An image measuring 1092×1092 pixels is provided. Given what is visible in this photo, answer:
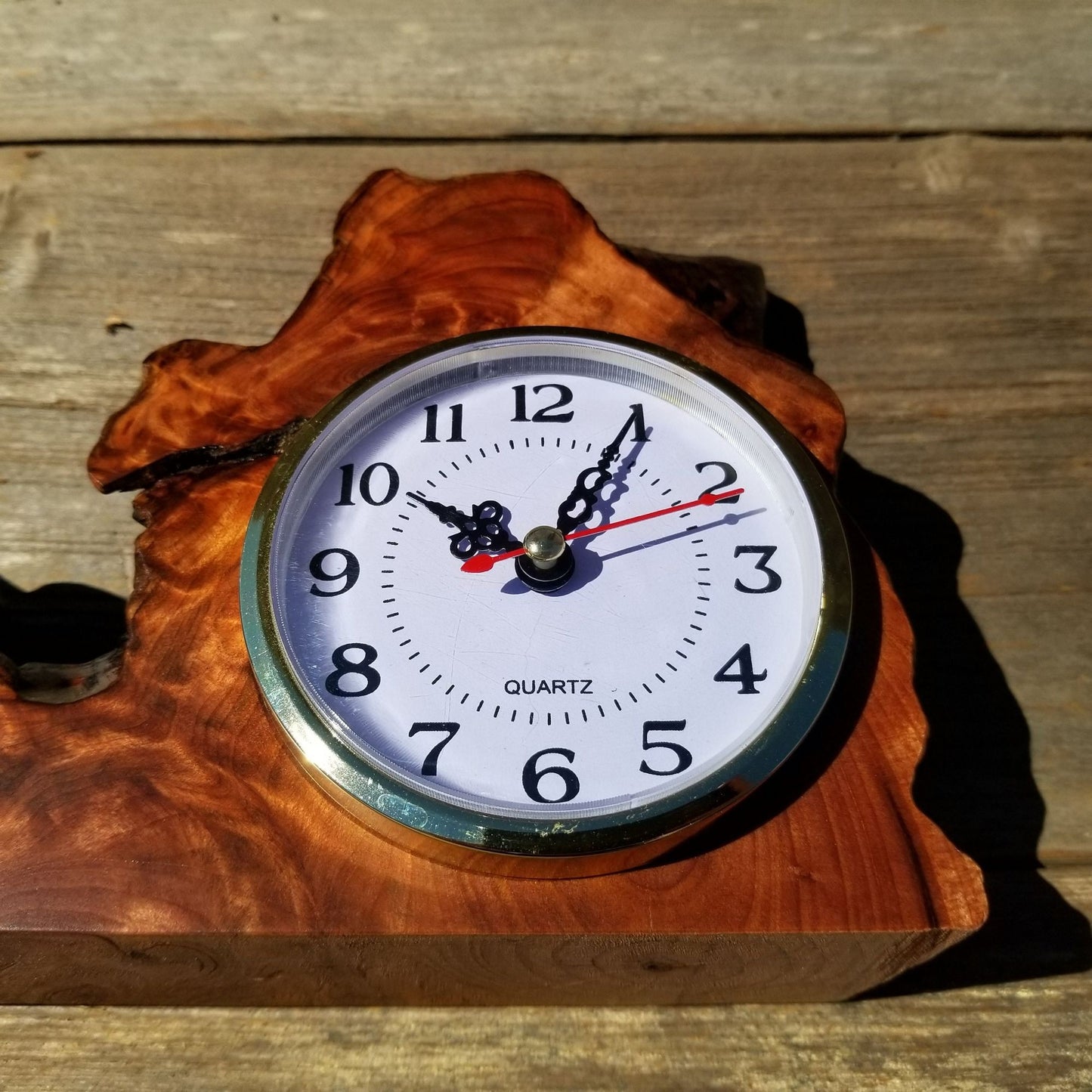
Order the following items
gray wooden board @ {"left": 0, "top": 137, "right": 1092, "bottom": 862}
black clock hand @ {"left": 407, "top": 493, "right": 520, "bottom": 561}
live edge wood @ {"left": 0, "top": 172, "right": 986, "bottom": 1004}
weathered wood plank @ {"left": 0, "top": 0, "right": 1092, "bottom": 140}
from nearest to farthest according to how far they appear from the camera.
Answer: live edge wood @ {"left": 0, "top": 172, "right": 986, "bottom": 1004}
black clock hand @ {"left": 407, "top": 493, "right": 520, "bottom": 561}
gray wooden board @ {"left": 0, "top": 137, "right": 1092, "bottom": 862}
weathered wood plank @ {"left": 0, "top": 0, "right": 1092, "bottom": 140}

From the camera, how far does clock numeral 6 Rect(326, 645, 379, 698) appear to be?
34.6 inches

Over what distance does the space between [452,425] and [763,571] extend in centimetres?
29

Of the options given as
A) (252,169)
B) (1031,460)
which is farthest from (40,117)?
(1031,460)

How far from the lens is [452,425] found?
1.00 m

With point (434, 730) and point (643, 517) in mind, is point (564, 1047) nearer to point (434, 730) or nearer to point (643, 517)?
point (434, 730)

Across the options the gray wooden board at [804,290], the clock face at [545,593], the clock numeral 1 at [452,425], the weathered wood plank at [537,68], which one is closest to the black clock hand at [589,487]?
the clock face at [545,593]

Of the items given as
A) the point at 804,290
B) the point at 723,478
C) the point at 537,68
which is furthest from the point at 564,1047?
the point at 537,68

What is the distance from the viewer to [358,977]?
910 mm

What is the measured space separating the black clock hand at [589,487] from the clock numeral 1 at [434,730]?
18 cm

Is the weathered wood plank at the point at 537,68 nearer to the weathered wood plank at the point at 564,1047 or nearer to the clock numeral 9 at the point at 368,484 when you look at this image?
the clock numeral 9 at the point at 368,484

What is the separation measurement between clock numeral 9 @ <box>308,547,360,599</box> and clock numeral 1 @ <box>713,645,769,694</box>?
0.30 m

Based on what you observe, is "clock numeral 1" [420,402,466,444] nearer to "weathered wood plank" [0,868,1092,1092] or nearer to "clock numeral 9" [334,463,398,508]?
"clock numeral 9" [334,463,398,508]

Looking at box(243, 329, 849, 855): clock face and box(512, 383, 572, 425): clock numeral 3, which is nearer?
box(243, 329, 849, 855): clock face

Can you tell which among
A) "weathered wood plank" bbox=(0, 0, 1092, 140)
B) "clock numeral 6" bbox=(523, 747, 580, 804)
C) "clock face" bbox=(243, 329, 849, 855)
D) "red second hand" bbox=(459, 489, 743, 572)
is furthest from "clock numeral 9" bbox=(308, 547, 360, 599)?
"weathered wood plank" bbox=(0, 0, 1092, 140)
